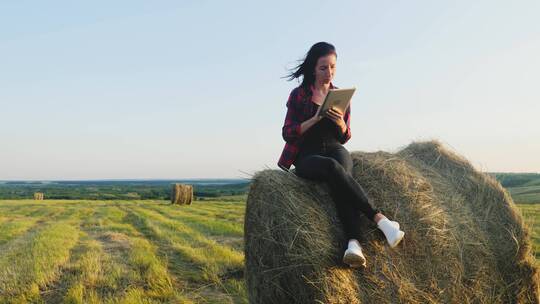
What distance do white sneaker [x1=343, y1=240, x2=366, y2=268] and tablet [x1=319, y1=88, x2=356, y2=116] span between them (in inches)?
45.1

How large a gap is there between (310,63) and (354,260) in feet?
6.30

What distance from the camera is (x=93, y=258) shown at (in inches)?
281


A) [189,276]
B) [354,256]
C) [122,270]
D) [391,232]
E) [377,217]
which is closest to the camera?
[354,256]

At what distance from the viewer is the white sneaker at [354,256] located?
3.44 m

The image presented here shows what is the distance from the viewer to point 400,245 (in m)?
3.84

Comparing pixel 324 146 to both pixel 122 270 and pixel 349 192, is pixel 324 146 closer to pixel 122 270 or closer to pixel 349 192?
pixel 349 192

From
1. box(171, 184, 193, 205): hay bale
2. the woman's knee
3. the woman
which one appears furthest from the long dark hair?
box(171, 184, 193, 205): hay bale

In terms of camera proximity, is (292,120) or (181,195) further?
(181,195)

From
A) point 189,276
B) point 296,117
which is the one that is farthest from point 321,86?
point 189,276

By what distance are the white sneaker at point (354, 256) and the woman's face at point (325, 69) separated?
161 centimetres

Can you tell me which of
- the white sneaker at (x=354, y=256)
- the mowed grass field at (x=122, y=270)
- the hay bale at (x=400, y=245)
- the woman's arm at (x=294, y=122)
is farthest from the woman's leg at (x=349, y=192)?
the mowed grass field at (x=122, y=270)

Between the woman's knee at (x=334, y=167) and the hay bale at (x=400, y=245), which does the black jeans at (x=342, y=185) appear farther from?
the hay bale at (x=400, y=245)

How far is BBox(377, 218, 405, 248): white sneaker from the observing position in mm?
3545

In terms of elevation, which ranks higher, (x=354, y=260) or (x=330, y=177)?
(x=330, y=177)
